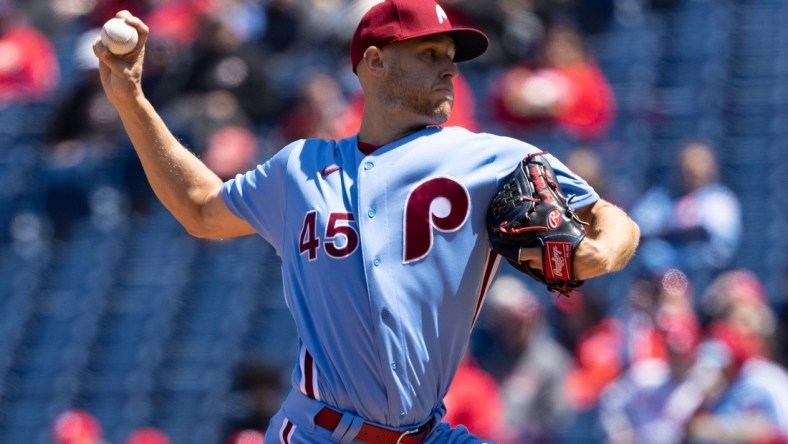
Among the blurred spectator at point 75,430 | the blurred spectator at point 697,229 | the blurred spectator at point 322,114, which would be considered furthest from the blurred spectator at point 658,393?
the blurred spectator at point 75,430

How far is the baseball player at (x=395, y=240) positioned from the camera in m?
2.72

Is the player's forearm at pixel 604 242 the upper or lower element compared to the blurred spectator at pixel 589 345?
upper

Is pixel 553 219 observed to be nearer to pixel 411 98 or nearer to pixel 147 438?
pixel 411 98

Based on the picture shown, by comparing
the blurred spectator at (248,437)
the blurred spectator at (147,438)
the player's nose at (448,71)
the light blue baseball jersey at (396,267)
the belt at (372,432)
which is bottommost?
the blurred spectator at (147,438)

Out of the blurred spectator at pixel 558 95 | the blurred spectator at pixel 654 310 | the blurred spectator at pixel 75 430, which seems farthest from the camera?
the blurred spectator at pixel 558 95

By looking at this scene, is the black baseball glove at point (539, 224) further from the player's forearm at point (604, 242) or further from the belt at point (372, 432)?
the belt at point (372, 432)

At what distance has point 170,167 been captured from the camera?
121 inches

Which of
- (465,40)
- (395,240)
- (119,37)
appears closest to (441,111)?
(465,40)

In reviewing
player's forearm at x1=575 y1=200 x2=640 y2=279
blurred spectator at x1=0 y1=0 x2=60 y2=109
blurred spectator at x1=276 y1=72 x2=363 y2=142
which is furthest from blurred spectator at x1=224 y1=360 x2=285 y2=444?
player's forearm at x1=575 y1=200 x2=640 y2=279

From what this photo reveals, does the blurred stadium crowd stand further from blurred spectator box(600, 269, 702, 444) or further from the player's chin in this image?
the player's chin

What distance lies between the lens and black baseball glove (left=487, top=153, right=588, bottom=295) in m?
2.58

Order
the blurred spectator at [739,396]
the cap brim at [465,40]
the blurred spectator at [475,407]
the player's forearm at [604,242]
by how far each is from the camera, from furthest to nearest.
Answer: the blurred spectator at [475,407] < the blurred spectator at [739,396] < the cap brim at [465,40] < the player's forearm at [604,242]

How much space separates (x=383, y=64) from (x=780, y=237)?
4.29m

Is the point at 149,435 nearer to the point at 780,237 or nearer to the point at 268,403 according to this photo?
the point at 268,403
